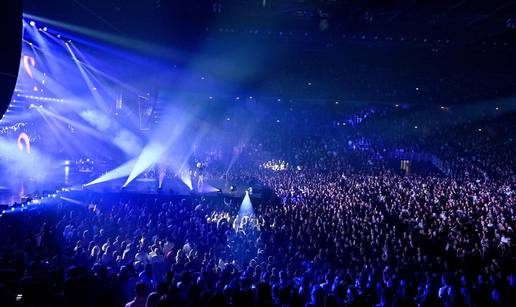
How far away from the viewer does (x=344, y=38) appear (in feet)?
69.3

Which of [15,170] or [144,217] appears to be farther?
[15,170]

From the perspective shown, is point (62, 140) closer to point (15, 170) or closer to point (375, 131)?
point (15, 170)

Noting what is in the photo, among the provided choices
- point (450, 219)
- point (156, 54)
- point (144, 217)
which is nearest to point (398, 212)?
point (450, 219)

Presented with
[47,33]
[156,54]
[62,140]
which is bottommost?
[62,140]

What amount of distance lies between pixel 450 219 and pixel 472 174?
12.4m

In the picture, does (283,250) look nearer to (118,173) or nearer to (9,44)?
(9,44)

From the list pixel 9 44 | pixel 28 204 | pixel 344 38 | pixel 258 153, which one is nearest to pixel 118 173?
pixel 28 204

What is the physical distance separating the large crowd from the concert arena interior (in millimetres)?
52

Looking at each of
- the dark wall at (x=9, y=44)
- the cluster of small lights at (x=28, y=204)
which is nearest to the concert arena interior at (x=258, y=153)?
the dark wall at (x=9, y=44)

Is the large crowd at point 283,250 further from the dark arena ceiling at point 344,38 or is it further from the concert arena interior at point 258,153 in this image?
the dark arena ceiling at point 344,38

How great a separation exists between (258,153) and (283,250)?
845 inches

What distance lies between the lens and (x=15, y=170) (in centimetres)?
2056

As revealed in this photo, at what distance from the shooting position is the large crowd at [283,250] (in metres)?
4.10

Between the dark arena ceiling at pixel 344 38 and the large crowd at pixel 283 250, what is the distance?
7746 millimetres
